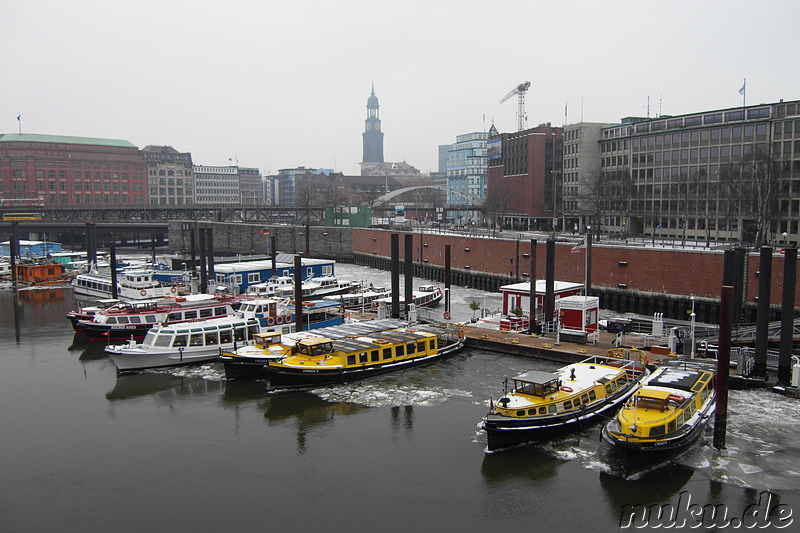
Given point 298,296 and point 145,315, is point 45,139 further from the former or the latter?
point 298,296

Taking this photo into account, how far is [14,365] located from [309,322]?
1772 centimetres

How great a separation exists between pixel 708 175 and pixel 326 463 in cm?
7694

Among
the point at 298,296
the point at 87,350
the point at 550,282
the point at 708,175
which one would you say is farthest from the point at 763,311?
the point at 708,175

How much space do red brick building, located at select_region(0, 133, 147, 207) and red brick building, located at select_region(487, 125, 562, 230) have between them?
90.3 meters

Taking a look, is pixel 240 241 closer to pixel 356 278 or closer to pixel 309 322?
pixel 356 278

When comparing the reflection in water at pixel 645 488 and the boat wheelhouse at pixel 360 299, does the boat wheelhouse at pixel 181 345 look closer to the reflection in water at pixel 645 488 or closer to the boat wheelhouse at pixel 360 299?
the boat wheelhouse at pixel 360 299

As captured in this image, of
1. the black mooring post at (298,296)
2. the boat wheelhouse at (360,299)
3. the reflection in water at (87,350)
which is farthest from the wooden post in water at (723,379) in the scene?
the reflection in water at (87,350)

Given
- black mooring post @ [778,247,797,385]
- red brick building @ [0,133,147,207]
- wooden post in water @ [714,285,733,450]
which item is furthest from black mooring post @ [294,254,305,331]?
red brick building @ [0,133,147,207]

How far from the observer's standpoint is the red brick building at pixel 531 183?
408 feet

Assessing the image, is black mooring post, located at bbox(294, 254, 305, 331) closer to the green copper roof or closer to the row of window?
the row of window

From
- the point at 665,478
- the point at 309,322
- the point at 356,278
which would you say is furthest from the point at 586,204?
the point at 665,478

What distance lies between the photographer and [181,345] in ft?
127

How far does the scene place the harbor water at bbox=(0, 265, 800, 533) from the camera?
2145 cm

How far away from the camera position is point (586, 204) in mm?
107562
